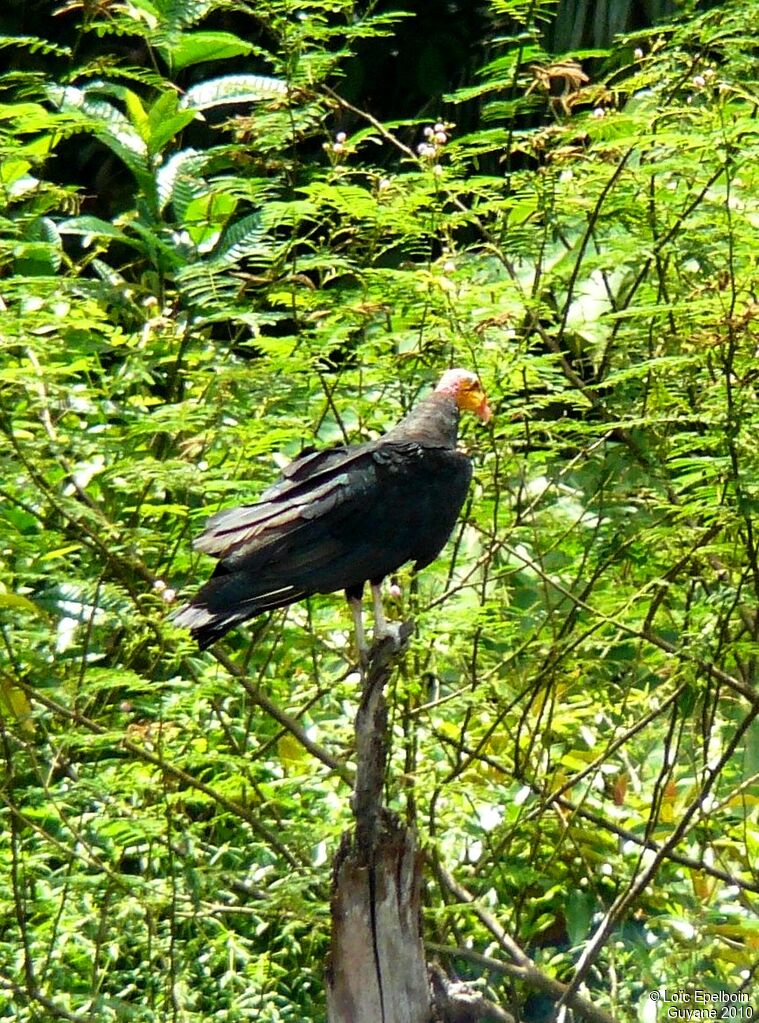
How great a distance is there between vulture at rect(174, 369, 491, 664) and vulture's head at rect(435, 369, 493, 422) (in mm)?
71

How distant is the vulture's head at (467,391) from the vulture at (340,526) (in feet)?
0.23

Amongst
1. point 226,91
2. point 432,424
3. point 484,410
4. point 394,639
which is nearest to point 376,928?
point 394,639

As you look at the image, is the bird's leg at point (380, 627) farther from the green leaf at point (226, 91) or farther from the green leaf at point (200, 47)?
the green leaf at point (226, 91)

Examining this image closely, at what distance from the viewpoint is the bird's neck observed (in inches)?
157

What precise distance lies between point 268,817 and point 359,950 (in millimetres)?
1651

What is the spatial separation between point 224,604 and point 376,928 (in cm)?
81

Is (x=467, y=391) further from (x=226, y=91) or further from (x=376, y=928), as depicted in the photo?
(x=226, y=91)

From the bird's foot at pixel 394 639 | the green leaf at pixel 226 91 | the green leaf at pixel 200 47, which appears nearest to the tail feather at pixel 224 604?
the bird's foot at pixel 394 639

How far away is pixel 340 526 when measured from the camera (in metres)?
3.79

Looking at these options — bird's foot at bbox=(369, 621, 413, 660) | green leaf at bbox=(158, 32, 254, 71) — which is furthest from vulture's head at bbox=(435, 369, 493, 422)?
green leaf at bbox=(158, 32, 254, 71)

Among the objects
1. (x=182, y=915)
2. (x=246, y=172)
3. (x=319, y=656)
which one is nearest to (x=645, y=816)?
(x=319, y=656)

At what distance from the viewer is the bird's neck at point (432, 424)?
13.1ft

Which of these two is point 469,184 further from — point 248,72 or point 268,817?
point 248,72

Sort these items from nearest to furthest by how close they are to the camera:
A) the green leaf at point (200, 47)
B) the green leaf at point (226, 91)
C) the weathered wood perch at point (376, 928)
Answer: the weathered wood perch at point (376, 928) → the green leaf at point (200, 47) → the green leaf at point (226, 91)
